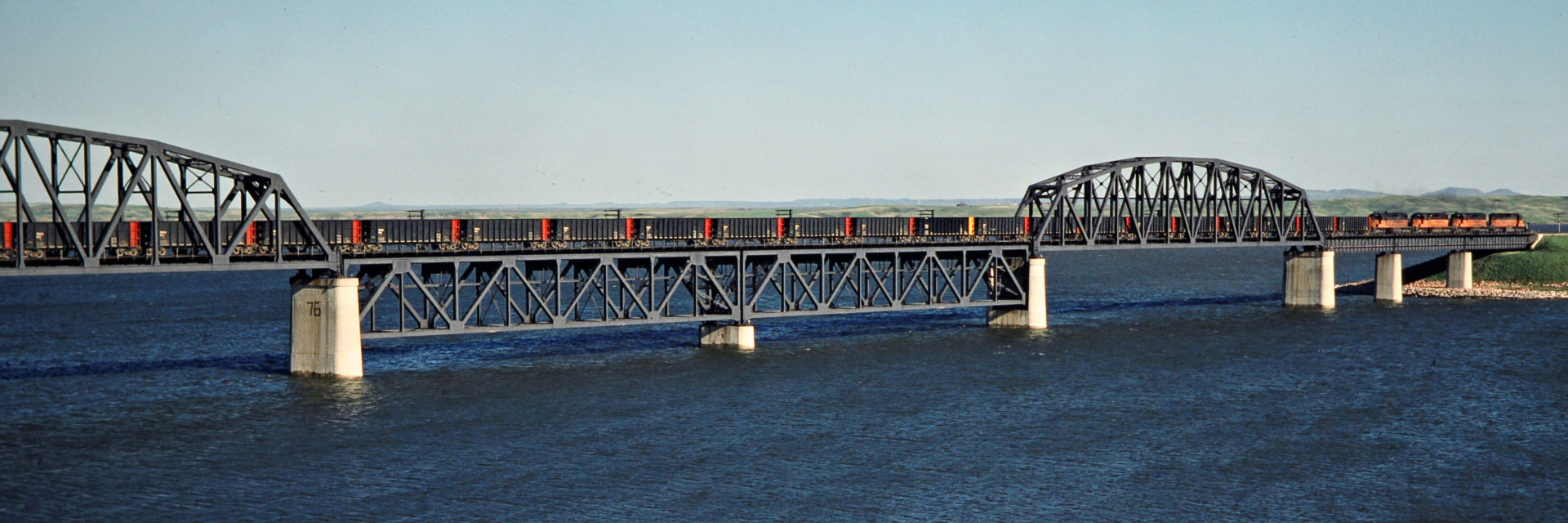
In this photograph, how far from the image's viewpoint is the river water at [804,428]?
47.1 meters

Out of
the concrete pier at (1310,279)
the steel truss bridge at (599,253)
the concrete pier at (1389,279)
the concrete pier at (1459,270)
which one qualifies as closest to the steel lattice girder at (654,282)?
the steel truss bridge at (599,253)

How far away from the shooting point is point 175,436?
58.1 metres

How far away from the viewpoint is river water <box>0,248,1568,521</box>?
47125 millimetres

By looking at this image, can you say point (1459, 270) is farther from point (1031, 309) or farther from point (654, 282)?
point (654, 282)

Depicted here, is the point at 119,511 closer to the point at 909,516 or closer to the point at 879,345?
the point at 909,516

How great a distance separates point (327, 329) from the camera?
7194 cm

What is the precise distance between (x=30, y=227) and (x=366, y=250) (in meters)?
16.7

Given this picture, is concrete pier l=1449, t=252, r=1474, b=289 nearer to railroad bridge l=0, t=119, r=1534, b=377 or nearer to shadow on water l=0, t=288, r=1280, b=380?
railroad bridge l=0, t=119, r=1534, b=377

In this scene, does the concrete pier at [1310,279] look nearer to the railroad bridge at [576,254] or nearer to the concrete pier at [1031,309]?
the railroad bridge at [576,254]

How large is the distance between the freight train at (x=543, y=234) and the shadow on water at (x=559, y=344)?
7.04 meters

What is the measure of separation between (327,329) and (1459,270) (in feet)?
409

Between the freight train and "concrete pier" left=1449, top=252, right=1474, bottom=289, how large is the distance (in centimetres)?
2224

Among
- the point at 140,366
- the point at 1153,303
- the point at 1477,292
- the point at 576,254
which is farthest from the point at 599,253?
the point at 1477,292

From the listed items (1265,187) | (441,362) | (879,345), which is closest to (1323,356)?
(879,345)
